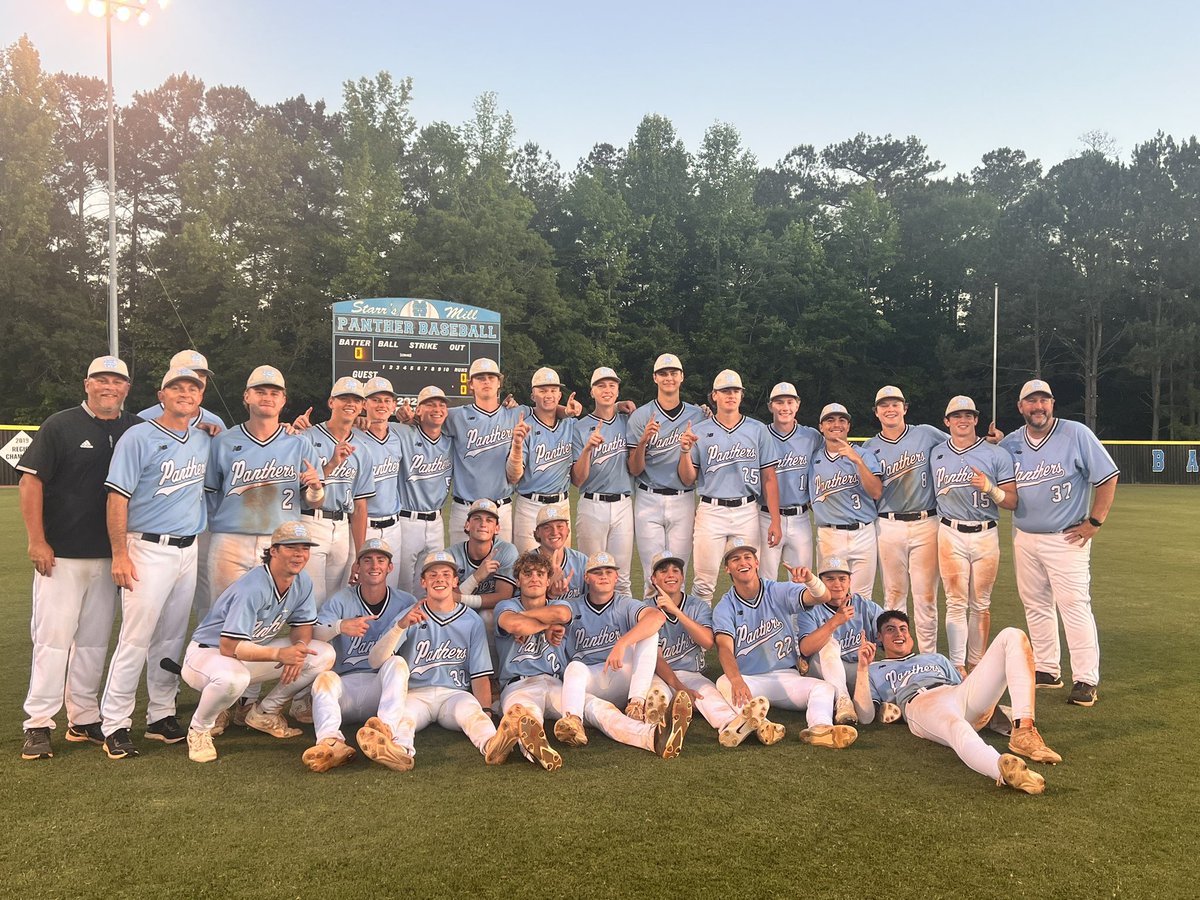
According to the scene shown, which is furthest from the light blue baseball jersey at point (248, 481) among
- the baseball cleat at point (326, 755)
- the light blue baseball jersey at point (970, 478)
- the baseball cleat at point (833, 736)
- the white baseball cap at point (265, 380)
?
the light blue baseball jersey at point (970, 478)

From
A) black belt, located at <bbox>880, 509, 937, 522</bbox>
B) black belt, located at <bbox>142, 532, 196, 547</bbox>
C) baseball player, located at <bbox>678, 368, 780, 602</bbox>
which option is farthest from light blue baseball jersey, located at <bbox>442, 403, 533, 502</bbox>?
black belt, located at <bbox>880, 509, 937, 522</bbox>

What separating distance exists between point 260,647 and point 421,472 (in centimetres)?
218

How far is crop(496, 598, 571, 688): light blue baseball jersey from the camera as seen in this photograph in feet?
17.9

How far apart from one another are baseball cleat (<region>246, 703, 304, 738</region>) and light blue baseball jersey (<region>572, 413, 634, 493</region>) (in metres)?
2.94

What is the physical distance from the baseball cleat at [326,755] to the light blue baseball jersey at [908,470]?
4.39 metres

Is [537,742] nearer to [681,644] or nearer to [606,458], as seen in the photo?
[681,644]

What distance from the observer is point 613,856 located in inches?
138

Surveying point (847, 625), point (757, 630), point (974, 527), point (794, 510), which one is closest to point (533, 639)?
point (757, 630)

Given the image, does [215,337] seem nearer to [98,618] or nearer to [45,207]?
[45,207]

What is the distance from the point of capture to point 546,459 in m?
6.92

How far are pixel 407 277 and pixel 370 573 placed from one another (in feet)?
101

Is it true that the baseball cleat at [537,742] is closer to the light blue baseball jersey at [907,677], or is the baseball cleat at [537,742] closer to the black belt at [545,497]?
the light blue baseball jersey at [907,677]

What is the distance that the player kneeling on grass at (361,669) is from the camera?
4477mm

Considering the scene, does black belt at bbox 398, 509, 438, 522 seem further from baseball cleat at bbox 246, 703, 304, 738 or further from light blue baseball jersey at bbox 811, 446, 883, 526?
light blue baseball jersey at bbox 811, 446, 883, 526
